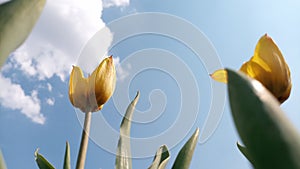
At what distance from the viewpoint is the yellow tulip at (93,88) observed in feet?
2.87

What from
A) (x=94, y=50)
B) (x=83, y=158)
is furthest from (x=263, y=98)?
(x=94, y=50)

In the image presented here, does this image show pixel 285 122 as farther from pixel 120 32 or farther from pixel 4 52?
pixel 120 32

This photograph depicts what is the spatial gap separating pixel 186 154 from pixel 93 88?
29 cm

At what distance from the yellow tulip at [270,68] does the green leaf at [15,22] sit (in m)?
0.37

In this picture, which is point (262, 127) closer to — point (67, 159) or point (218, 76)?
point (218, 76)

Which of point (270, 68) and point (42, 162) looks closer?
point (270, 68)

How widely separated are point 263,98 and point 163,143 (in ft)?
2.75

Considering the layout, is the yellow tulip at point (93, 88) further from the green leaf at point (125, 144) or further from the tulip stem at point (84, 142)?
the green leaf at point (125, 144)

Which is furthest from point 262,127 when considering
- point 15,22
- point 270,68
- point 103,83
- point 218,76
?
point 103,83

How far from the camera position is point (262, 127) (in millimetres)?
199

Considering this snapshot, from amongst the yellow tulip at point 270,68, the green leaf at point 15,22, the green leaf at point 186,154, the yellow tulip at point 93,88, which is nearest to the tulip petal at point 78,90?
the yellow tulip at point 93,88

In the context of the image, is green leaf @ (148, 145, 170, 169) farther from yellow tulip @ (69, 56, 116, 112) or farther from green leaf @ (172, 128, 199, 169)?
yellow tulip @ (69, 56, 116, 112)

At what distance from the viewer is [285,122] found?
197 millimetres

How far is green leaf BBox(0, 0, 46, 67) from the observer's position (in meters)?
0.33
